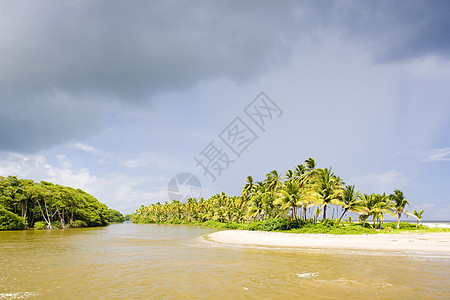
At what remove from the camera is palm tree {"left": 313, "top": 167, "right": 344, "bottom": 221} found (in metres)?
37.6

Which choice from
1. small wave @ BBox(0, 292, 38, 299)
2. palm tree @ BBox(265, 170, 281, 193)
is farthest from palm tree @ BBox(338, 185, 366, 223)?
small wave @ BBox(0, 292, 38, 299)

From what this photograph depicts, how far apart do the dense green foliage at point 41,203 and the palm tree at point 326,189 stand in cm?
5628

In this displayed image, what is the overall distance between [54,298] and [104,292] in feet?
5.37

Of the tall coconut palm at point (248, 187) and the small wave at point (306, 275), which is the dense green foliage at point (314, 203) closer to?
the tall coconut palm at point (248, 187)

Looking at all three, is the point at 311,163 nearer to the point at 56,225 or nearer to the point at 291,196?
the point at 291,196

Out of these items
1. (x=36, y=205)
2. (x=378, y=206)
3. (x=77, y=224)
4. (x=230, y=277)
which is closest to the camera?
(x=230, y=277)

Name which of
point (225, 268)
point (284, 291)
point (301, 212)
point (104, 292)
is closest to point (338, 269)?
point (284, 291)

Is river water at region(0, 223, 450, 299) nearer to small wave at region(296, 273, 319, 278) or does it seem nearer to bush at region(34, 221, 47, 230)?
small wave at region(296, 273, 319, 278)

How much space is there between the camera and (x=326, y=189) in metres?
38.0

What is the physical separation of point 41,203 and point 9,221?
1048 cm

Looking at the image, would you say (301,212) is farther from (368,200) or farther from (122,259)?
(122,259)

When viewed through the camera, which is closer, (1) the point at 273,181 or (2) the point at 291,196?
(2) the point at 291,196

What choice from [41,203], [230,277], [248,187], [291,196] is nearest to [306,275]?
[230,277]

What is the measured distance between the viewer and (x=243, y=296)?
9125 millimetres
